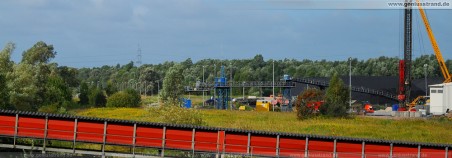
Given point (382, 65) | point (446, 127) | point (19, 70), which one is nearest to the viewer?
point (446, 127)

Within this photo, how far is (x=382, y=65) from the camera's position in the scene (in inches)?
7190

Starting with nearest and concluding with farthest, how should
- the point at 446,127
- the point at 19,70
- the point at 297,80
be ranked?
the point at 446,127
the point at 19,70
the point at 297,80

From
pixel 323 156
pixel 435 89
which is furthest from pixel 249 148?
pixel 435 89

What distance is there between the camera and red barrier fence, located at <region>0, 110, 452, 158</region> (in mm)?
37906

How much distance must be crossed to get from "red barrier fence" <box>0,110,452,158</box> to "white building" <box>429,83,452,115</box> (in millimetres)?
57105

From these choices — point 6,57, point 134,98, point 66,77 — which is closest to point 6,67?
point 6,57

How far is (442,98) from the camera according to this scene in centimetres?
9506

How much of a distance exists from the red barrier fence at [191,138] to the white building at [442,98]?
57.1 meters

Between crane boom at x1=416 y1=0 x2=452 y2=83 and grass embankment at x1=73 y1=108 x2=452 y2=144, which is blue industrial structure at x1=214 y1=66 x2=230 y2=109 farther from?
grass embankment at x1=73 y1=108 x2=452 y2=144

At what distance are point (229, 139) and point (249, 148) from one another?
1168mm

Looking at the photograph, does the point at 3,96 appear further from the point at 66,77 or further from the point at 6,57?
the point at 66,77

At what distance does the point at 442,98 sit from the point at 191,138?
207 ft

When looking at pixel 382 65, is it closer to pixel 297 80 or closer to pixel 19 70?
pixel 297 80

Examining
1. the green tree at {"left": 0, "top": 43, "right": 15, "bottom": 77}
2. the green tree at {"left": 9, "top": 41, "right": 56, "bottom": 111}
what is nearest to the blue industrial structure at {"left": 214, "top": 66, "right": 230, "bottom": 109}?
the green tree at {"left": 9, "top": 41, "right": 56, "bottom": 111}
